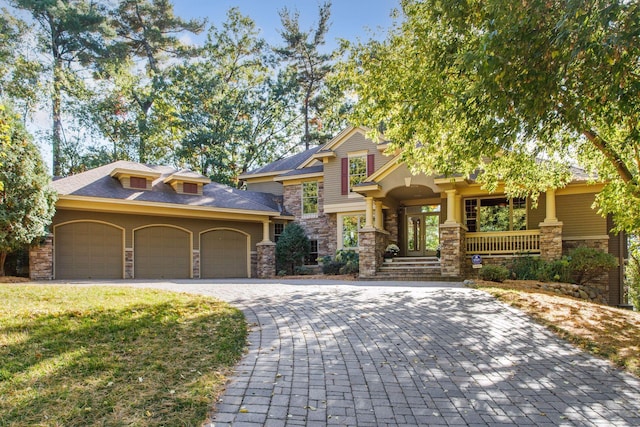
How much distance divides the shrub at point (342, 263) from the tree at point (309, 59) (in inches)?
507

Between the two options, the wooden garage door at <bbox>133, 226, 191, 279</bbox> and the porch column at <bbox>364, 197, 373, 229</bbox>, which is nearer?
the porch column at <bbox>364, 197, 373, 229</bbox>

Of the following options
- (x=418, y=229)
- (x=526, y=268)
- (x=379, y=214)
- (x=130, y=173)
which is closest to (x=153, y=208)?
(x=130, y=173)

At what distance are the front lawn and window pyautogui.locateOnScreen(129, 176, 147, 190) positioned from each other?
13.6 meters

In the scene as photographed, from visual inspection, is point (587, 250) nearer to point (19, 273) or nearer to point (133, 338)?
point (133, 338)

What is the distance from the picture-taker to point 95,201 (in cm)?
1509

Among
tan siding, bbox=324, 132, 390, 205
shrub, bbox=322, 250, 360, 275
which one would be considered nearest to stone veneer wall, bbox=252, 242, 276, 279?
shrub, bbox=322, 250, 360, 275

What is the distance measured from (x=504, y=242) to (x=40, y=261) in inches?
622

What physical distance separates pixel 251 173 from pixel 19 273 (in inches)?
457

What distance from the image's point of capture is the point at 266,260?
60.5ft

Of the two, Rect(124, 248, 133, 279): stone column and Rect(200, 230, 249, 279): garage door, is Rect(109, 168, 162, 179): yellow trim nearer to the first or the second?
Rect(124, 248, 133, 279): stone column

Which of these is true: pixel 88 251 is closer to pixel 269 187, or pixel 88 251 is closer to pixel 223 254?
pixel 223 254

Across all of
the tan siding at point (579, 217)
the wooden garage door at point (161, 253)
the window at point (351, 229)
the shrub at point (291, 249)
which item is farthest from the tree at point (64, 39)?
the tan siding at point (579, 217)

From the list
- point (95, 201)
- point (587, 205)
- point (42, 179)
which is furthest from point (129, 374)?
point (587, 205)

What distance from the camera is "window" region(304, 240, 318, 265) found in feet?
63.9
